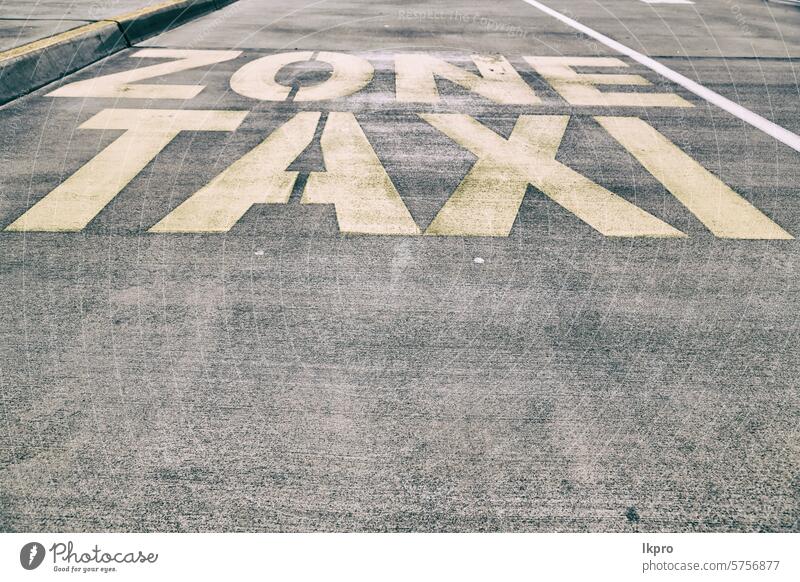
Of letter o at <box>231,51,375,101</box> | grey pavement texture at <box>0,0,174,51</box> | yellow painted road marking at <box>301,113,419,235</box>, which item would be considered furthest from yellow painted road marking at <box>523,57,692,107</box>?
grey pavement texture at <box>0,0,174,51</box>

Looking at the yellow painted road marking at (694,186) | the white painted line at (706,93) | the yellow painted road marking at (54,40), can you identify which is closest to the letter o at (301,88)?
the yellow painted road marking at (54,40)

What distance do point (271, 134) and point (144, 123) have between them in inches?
52.7

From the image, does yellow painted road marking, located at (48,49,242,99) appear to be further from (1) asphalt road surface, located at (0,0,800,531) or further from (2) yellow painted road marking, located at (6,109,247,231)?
(2) yellow painted road marking, located at (6,109,247,231)

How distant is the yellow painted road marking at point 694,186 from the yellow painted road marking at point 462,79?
1288 mm

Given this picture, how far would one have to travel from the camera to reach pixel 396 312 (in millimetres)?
3541

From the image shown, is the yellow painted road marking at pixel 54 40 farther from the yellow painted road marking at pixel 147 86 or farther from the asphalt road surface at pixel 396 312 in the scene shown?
the asphalt road surface at pixel 396 312

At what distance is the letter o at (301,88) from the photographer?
7.08 metres

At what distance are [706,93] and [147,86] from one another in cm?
663

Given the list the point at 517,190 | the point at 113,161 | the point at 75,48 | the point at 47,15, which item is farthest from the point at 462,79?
the point at 47,15

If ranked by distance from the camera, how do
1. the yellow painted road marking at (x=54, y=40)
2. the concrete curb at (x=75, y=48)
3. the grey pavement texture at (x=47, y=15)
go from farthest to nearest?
the grey pavement texture at (x=47, y=15) → the yellow painted road marking at (x=54, y=40) → the concrete curb at (x=75, y=48)

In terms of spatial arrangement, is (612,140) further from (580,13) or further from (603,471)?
(580,13)

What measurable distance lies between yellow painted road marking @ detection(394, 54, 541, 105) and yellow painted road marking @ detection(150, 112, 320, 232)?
1.87m

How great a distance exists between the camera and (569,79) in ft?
25.8

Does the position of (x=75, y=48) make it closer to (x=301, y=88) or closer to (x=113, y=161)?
(x=301, y=88)
